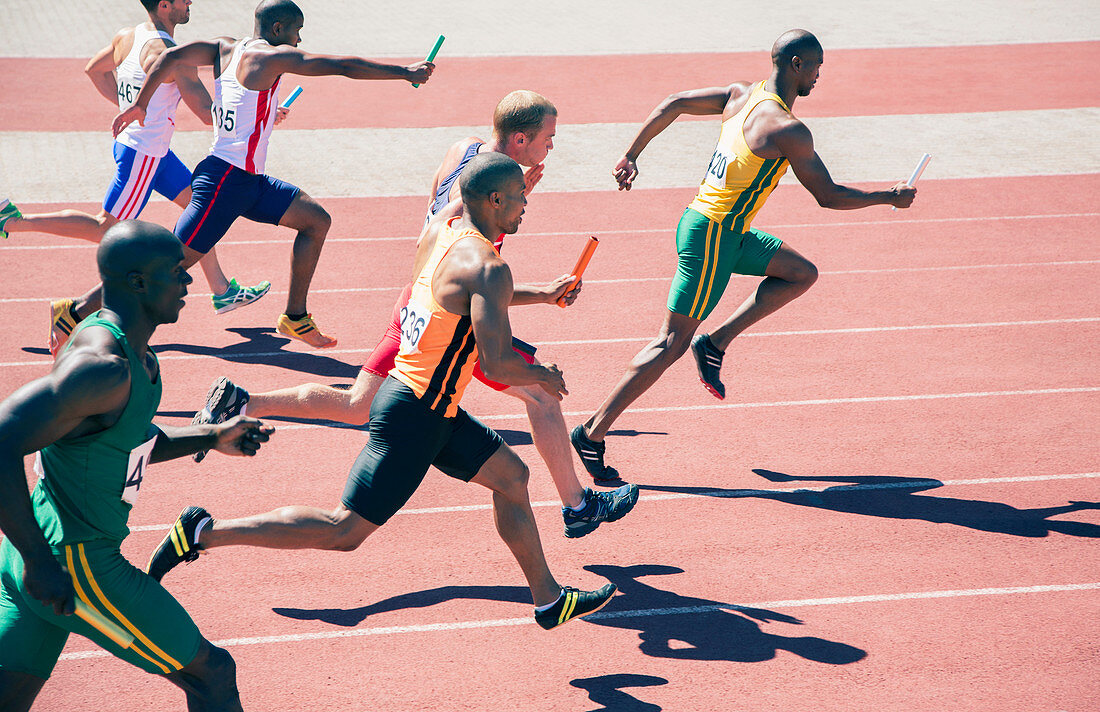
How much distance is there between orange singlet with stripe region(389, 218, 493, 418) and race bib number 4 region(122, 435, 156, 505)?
1152 mm

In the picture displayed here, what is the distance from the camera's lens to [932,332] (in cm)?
834

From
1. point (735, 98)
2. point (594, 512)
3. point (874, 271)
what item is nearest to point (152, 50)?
point (735, 98)

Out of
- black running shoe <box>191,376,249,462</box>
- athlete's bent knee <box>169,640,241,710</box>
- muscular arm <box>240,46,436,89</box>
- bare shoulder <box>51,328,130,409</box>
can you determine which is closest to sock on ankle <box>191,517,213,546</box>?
athlete's bent knee <box>169,640,241,710</box>

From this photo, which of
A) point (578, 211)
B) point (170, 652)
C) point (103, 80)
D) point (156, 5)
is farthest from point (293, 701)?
point (578, 211)

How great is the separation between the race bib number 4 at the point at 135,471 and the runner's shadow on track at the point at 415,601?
1698 millimetres

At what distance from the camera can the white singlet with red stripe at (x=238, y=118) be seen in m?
7.05

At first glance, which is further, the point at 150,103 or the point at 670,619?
the point at 150,103

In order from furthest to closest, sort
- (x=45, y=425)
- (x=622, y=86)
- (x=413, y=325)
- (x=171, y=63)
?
(x=622, y=86), (x=171, y=63), (x=413, y=325), (x=45, y=425)

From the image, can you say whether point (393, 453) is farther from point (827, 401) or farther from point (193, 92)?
point (193, 92)

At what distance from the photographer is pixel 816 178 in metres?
6.00

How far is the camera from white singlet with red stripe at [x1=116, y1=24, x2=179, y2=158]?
779cm

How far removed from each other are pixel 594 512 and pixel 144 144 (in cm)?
484

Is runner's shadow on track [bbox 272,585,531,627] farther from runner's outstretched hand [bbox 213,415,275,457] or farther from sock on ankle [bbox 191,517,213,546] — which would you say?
runner's outstretched hand [bbox 213,415,275,457]

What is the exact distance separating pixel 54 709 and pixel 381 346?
6.85ft
